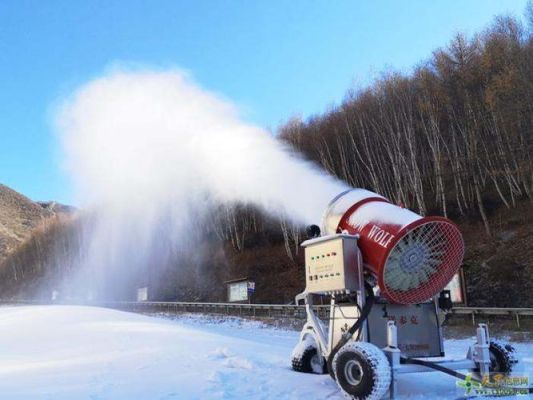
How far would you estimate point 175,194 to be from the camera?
158ft

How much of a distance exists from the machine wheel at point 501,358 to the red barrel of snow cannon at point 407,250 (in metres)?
1.49

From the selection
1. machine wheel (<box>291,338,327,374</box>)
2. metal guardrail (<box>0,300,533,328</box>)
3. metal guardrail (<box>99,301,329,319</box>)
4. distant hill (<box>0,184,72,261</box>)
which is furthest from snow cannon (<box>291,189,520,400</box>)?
distant hill (<box>0,184,72,261</box>)

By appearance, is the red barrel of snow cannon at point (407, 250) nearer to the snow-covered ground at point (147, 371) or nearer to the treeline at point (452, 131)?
the snow-covered ground at point (147, 371)

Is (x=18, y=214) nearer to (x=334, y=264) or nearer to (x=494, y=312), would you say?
(x=494, y=312)

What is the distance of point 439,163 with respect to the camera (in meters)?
33.7

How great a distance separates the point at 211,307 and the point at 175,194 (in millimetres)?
16087

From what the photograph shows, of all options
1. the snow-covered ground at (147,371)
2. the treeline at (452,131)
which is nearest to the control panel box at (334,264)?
the snow-covered ground at (147,371)

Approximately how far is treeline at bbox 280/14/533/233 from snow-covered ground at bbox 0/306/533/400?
724 inches

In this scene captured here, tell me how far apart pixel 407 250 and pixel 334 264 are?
48.1 inches

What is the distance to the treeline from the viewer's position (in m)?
29.6

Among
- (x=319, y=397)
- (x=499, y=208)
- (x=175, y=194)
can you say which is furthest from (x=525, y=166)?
(x=175, y=194)

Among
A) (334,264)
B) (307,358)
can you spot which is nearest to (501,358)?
(334,264)

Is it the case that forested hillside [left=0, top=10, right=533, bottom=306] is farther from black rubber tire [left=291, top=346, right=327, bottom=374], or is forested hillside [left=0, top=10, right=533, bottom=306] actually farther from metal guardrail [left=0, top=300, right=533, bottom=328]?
black rubber tire [left=291, top=346, right=327, bottom=374]

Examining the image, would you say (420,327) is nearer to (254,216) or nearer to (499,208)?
(499,208)
